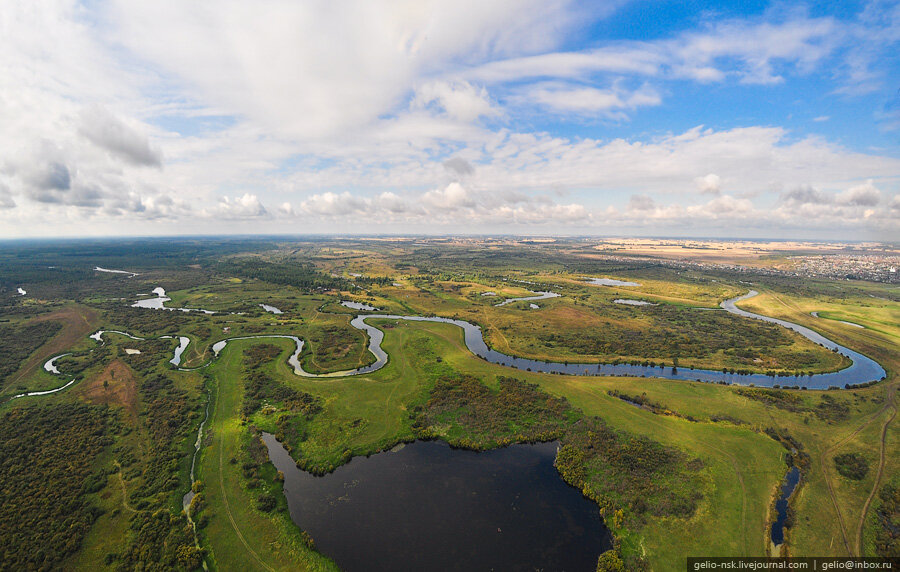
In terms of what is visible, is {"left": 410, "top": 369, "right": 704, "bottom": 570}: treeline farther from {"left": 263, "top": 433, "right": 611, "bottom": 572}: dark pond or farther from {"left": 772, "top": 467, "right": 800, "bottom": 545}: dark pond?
{"left": 772, "top": 467, "right": 800, "bottom": 545}: dark pond

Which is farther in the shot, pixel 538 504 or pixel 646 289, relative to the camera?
pixel 646 289

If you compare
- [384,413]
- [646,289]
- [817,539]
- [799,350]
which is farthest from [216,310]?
[646,289]

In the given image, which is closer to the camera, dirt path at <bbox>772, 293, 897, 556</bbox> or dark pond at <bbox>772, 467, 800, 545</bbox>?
dirt path at <bbox>772, 293, 897, 556</bbox>

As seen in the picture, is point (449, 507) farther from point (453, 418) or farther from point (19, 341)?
point (19, 341)

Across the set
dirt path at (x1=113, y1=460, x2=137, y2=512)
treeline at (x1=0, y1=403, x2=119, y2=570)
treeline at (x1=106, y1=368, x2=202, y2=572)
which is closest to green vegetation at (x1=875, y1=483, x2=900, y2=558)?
treeline at (x1=106, y1=368, x2=202, y2=572)

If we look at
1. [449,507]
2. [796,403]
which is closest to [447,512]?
[449,507]

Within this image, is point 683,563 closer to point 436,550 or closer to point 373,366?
point 436,550

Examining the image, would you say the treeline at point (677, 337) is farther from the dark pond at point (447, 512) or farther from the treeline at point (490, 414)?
the dark pond at point (447, 512)
